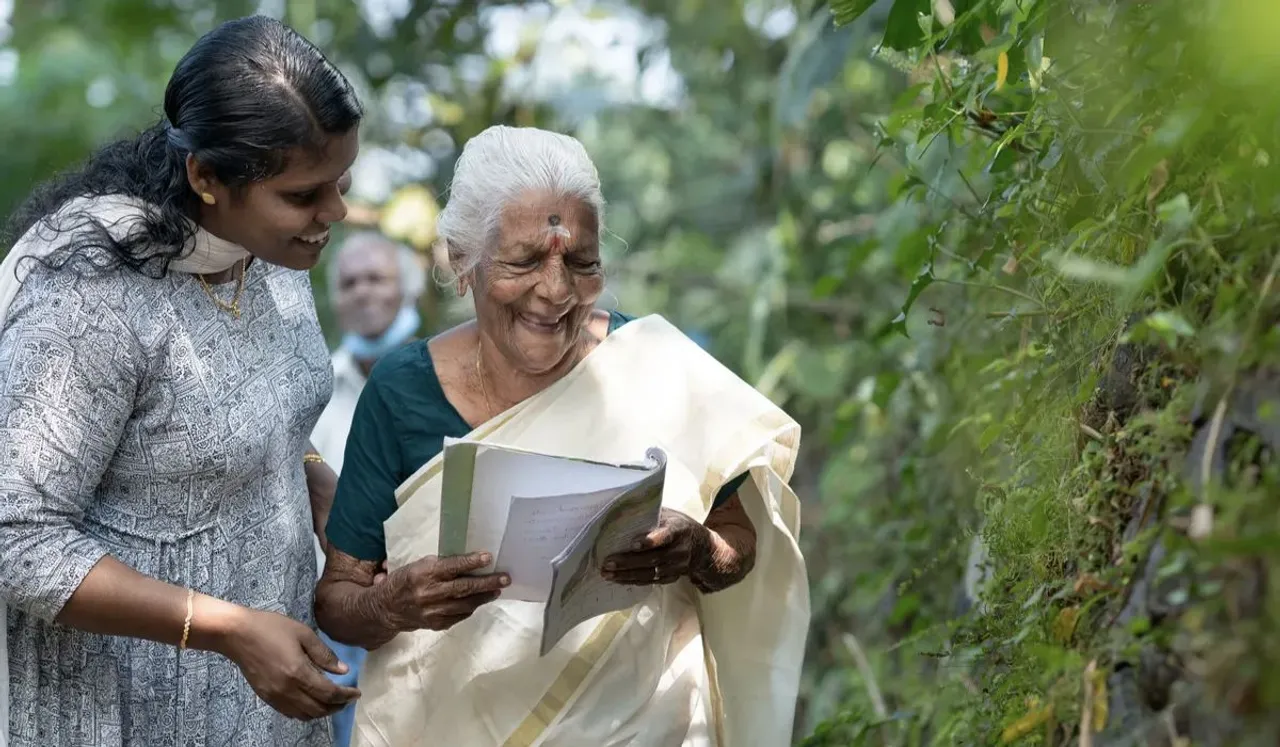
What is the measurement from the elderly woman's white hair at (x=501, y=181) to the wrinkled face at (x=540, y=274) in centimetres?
2

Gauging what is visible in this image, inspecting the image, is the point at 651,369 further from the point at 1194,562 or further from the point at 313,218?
the point at 1194,562

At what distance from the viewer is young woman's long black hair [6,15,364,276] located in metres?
2.81

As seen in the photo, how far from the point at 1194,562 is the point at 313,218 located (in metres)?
1.72

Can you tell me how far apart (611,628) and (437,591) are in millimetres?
481

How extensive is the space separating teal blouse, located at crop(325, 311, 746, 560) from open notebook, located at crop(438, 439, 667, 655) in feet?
1.37

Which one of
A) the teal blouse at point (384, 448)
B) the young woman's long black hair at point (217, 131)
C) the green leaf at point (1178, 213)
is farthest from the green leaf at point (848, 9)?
the green leaf at point (1178, 213)

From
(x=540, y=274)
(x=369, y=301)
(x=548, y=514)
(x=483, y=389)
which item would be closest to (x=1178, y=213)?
(x=548, y=514)

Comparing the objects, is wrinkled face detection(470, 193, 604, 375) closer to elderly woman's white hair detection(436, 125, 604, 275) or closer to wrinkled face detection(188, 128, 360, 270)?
elderly woman's white hair detection(436, 125, 604, 275)

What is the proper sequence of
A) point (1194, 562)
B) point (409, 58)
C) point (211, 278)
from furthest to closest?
1. point (409, 58)
2. point (211, 278)
3. point (1194, 562)

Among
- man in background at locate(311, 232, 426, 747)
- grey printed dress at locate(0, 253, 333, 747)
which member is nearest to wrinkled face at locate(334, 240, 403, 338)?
man in background at locate(311, 232, 426, 747)

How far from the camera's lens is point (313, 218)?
2.90 metres

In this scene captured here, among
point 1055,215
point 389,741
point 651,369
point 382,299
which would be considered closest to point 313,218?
point 651,369

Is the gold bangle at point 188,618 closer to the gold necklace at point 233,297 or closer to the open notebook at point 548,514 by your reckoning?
the open notebook at point 548,514

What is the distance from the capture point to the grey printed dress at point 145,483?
268 cm
